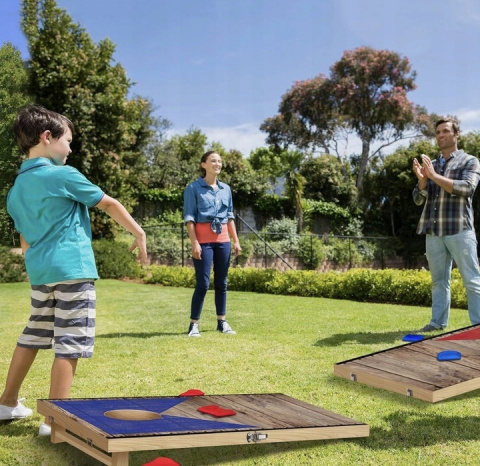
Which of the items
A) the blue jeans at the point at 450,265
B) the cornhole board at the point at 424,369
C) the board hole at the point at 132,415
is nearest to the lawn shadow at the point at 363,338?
the blue jeans at the point at 450,265

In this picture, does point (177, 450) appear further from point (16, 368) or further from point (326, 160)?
point (326, 160)

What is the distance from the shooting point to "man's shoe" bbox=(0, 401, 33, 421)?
3143mm

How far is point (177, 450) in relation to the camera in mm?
2785

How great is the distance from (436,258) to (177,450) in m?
3.87

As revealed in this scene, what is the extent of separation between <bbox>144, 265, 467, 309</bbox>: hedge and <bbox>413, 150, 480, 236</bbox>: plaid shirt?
371 centimetres

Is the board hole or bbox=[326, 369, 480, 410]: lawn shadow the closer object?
the board hole

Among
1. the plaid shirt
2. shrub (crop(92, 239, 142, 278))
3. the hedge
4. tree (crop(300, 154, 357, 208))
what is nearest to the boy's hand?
the plaid shirt

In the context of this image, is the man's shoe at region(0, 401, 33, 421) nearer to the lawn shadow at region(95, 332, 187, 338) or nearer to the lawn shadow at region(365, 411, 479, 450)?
the lawn shadow at region(365, 411, 479, 450)

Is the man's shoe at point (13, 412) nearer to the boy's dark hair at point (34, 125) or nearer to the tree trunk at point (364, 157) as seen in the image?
the boy's dark hair at point (34, 125)

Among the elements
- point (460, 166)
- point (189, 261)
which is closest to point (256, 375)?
point (460, 166)

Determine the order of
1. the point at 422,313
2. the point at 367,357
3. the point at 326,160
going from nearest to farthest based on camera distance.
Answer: the point at 367,357, the point at 422,313, the point at 326,160

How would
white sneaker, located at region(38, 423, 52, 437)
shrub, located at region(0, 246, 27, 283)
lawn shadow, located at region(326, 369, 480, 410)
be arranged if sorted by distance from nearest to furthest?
white sneaker, located at region(38, 423, 52, 437) < lawn shadow, located at region(326, 369, 480, 410) < shrub, located at region(0, 246, 27, 283)

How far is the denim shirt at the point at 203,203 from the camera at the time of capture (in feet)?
19.7

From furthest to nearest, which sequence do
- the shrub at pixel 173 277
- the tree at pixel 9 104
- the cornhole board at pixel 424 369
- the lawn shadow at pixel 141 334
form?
the tree at pixel 9 104 < the shrub at pixel 173 277 < the lawn shadow at pixel 141 334 < the cornhole board at pixel 424 369
